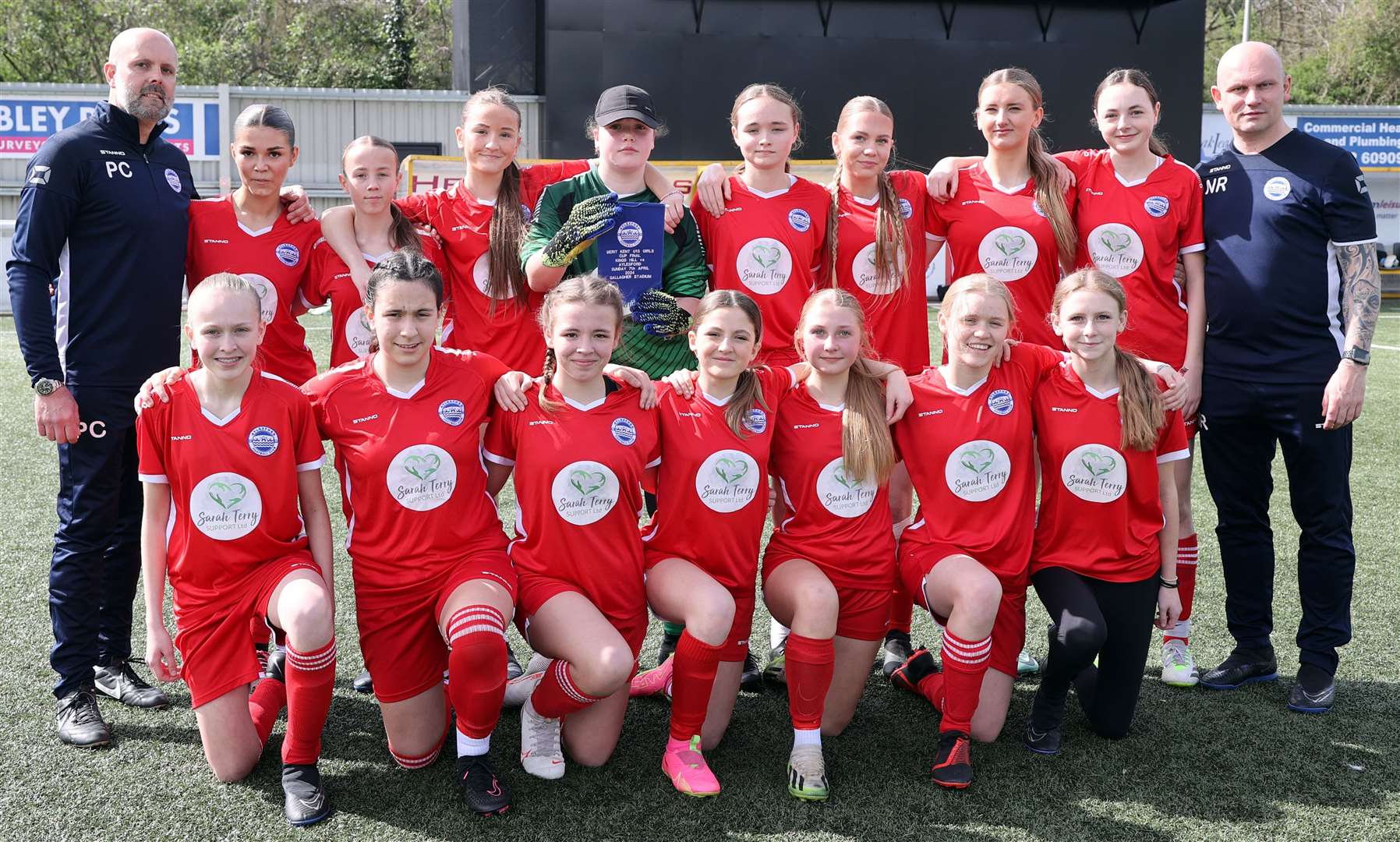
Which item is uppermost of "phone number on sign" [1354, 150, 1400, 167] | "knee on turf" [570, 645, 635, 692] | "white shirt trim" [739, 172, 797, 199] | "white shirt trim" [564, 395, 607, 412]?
"phone number on sign" [1354, 150, 1400, 167]

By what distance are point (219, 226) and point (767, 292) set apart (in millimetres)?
1762

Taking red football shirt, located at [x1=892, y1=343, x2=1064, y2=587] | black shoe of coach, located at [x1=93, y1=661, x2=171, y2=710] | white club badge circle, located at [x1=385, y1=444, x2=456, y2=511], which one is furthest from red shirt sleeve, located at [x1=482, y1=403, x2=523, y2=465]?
black shoe of coach, located at [x1=93, y1=661, x2=171, y2=710]

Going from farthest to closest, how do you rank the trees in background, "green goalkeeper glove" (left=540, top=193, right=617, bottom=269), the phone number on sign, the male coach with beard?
the trees in background < the phone number on sign < the male coach with beard < "green goalkeeper glove" (left=540, top=193, right=617, bottom=269)

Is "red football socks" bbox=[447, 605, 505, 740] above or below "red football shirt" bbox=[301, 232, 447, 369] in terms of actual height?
below

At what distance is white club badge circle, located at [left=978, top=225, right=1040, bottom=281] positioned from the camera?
12.3 feet

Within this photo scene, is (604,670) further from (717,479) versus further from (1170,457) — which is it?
(1170,457)

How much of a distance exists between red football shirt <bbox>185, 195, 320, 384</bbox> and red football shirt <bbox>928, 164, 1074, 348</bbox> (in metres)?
2.18

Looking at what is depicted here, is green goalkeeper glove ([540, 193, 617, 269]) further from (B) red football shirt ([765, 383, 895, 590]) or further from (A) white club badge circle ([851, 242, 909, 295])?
(A) white club badge circle ([851, 242, 909, 295])

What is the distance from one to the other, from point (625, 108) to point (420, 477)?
4.11 feet

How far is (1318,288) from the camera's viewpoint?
11.7ft

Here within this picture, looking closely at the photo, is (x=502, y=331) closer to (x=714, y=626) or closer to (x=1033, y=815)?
(x=714, y=626)

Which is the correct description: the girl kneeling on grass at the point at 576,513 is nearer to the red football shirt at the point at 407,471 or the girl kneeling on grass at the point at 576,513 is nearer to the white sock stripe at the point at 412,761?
the red football shirt at the point at 407,471

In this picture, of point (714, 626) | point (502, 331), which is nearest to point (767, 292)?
point (502, 331)

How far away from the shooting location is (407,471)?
9.98 ft
